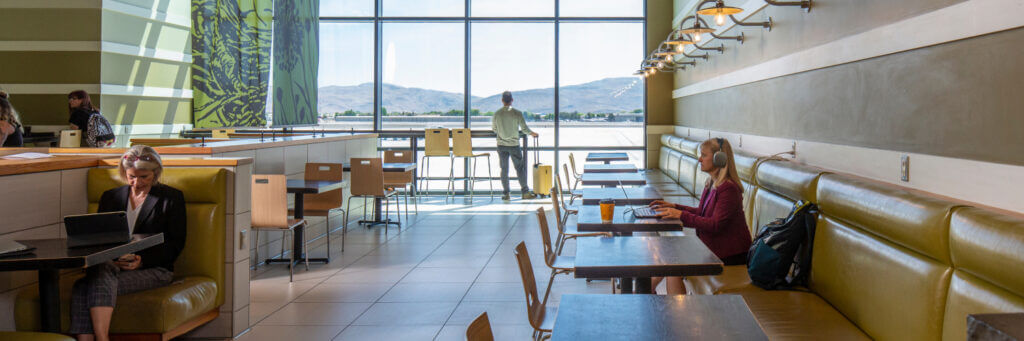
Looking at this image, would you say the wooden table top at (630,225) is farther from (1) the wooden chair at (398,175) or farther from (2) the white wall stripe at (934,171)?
(1) the wooden chair at (398,175)

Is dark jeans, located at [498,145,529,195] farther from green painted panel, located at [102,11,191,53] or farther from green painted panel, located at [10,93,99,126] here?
green painted panel, located at [10,93,99,126]

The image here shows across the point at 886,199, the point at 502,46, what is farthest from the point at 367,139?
the point at 886,199

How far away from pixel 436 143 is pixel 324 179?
3820 mm

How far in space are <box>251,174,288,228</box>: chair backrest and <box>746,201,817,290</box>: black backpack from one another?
3.34 metres

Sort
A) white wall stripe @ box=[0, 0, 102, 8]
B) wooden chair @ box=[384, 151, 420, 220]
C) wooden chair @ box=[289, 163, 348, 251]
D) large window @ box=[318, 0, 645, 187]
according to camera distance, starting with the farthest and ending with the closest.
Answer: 1. large window @ box=[318, 0, 645, 187]
2. wooden chair @ box=[384, 151, 420, 220]
3. white wall stripe @ box=[0, 0, 102, 8]
4. wooden chair @ box=[289, 163, 348, 251]

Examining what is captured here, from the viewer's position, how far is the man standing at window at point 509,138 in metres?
10.1

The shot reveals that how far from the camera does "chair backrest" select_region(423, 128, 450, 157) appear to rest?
10047 mm

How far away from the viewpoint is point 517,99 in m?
11.4

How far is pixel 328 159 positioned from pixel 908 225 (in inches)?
239

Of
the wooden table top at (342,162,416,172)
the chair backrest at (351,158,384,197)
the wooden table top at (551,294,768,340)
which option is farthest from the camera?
the wooden table top at (342,162,416,172)

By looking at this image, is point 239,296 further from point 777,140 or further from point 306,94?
point 306,94

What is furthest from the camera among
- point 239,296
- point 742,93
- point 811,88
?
point 742,93

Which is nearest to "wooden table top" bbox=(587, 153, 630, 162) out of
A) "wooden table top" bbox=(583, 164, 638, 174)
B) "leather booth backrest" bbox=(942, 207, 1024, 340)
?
"wooden table top" bbox=(583, 164, 638, 174)

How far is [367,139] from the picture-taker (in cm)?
928
